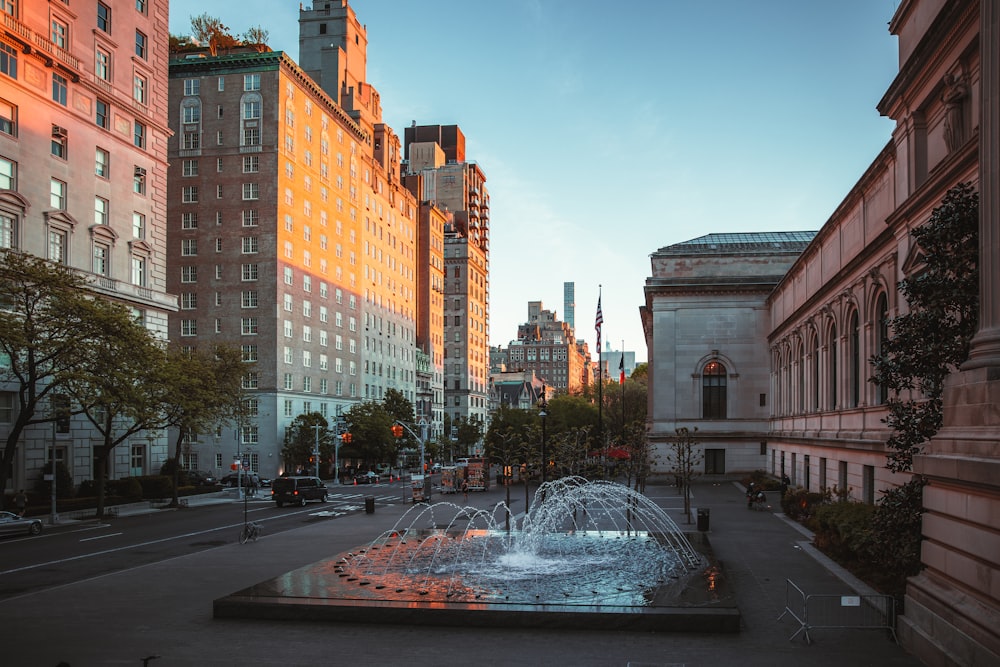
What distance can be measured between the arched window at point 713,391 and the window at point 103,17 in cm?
4819

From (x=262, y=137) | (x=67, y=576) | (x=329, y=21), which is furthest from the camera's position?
(x=329, y=21)

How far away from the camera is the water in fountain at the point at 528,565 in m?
18.6

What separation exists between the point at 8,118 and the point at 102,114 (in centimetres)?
804

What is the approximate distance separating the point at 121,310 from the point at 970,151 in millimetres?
37324

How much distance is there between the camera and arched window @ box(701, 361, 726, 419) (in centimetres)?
6375

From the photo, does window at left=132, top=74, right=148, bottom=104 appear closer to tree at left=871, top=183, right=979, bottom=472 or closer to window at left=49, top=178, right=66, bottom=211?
window at left=49, top=178, right=66, bottom=211

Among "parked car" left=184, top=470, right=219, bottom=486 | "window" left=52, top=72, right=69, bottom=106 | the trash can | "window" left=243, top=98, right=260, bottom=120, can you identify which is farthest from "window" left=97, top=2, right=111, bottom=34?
the trash can

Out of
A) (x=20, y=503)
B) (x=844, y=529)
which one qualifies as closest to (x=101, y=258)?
(x=20, y=503)

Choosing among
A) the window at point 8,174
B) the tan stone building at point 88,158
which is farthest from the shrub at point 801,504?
the window at point 8,174

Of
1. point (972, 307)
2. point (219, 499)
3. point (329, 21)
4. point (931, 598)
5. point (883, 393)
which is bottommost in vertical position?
point (219, 499)

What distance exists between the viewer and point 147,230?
5744 cm

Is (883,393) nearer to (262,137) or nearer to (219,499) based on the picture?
(219,499)

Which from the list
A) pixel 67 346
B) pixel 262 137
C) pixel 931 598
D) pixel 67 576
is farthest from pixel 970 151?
pixel 262 137

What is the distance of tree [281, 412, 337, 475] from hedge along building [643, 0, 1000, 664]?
4131 centimetres
